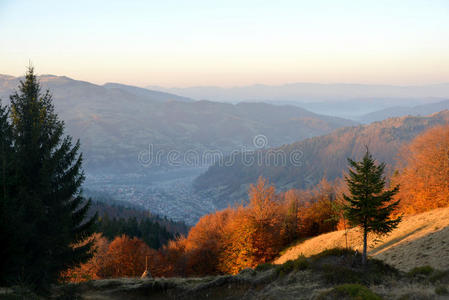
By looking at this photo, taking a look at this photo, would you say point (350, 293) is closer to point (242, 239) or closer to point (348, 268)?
point (348, 268)

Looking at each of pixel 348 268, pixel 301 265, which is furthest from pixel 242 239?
pixel 348 268

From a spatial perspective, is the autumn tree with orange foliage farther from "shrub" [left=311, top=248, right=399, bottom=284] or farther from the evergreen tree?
the evergreen tree

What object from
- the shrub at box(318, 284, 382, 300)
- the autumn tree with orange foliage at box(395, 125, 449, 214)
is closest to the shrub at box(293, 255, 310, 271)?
the shrub at box(318, 284, 382, 300)

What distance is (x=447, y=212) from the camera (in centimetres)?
3491

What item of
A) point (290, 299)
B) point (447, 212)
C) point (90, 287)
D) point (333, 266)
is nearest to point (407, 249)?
point (447, 212)

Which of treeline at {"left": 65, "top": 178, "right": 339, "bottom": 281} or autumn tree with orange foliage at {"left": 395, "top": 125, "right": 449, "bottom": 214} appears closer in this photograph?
autumn tree with orange foliage at {"left": 395, "top": 125, "right": 449, "bottom": 214}

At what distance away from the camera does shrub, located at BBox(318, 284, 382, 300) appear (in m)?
13.3

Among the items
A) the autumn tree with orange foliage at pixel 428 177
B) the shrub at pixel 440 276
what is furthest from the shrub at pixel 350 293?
the autumn tree with orange foliage at pixel 428 177

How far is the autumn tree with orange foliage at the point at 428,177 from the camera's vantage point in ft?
141

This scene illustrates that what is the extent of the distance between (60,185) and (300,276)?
19.4m

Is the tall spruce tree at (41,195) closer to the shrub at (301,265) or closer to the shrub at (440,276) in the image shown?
the shrub at (301,265)

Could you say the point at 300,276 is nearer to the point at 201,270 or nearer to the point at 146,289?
the point at 146,289

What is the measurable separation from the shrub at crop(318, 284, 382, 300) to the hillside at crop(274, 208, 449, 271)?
7.91 metres

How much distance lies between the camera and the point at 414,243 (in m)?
29.4
